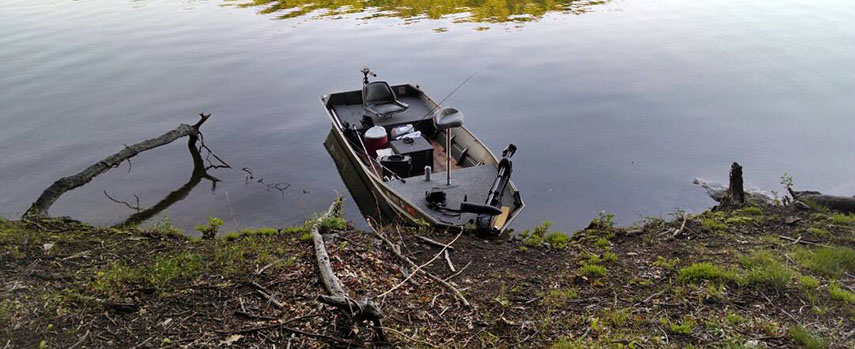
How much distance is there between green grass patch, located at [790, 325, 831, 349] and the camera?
548 centimetres

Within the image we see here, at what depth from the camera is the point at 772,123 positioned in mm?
17500

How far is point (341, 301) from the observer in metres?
5.53

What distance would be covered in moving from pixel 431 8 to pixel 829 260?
30.8 m

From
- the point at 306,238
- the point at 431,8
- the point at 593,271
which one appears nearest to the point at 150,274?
the point at 306,238

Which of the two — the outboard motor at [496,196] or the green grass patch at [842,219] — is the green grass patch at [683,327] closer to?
the outboard motor at [496,196]

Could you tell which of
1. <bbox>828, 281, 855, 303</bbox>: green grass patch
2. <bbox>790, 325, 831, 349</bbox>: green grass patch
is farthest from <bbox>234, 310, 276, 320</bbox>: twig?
<bbox>828, 281, 855, 303</bbox>: green grass patch

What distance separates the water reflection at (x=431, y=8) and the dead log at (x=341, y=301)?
2697cm

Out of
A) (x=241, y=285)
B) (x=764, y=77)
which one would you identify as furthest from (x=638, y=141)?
(x=241, y=285)

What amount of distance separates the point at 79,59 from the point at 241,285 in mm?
23567

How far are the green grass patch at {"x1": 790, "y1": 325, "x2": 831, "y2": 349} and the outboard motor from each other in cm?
498

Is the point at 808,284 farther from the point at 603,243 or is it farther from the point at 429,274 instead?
the point at 429,274

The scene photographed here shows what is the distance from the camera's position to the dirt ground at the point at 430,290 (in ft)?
18.7

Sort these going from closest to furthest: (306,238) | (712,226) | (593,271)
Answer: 1. (593,271)
2. (306,238)
3. (712,226)

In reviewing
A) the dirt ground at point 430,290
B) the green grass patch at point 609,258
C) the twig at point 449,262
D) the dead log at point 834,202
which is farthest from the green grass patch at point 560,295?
the dead log at point 834,202
